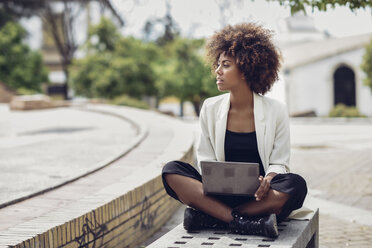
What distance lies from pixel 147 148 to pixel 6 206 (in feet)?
11.4

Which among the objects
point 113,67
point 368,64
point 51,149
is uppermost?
point 113,67

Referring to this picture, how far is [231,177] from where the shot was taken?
11.5ft

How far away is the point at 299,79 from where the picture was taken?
4631 cm

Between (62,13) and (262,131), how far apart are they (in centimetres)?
4089

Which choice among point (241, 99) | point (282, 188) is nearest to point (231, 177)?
point (282, 188)

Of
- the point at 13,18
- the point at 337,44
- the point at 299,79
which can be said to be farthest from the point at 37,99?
the point at 337,44

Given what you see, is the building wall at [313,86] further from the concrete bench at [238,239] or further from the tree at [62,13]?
the concrete bench at [238,239]

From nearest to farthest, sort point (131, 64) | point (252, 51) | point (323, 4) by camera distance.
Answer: point (252, 51), point (323, 4), point (131, 64)

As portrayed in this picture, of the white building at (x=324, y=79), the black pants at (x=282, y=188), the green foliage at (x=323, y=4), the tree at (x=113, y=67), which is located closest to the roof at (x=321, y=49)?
the white building at (x=324, y=79)

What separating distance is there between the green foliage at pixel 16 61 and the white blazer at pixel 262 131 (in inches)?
1288

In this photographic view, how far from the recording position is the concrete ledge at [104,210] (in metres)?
3.55

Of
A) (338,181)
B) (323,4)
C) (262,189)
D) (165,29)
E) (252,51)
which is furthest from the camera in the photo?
(165,29)

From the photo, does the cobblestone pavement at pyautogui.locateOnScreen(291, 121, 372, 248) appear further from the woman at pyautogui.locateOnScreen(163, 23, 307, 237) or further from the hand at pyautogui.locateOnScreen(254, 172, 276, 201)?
the hand at pyautogui.locateOnScreen(254, 172, 276, 201)

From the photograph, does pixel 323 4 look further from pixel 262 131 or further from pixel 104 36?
pixel 104 36
